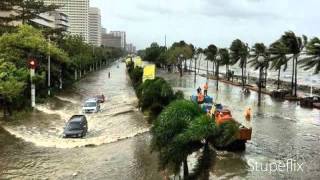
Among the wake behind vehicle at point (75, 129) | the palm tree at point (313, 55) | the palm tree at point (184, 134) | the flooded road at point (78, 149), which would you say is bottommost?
the flooded road at point (78, 149)

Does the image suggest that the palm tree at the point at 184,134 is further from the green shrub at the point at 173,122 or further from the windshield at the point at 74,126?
the windshield at the point at 74,126

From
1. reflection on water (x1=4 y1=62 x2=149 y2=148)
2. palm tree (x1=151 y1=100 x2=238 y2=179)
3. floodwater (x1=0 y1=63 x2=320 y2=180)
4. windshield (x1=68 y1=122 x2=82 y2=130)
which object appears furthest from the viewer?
windshield (x1=68 y1=122 x2=82 y2=130)

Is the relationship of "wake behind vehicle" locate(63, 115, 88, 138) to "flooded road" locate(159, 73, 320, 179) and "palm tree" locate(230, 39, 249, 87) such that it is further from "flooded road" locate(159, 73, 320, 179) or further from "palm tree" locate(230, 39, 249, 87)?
"palm tree" locate(230, 39, 249, 87)

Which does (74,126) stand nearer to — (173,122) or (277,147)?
→ (277,147)

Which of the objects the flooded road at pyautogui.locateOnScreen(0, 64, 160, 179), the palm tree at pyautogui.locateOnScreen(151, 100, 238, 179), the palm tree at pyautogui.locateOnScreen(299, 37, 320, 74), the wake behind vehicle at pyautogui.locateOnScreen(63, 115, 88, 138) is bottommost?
the flooded road at pyautogui.locateOnScreen(0, 64, 160, 179)

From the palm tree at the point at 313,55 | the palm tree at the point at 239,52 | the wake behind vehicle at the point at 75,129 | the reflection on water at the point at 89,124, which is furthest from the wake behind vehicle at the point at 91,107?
the palm tree at the point at 239,52

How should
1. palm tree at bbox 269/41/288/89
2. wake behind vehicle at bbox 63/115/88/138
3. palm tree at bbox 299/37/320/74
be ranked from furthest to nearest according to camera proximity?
palm tree at bbox 269/41/288/89 → palm tree at bbox 299/37/320/74 → wake behind vehicle at bbox 63/115/88/138

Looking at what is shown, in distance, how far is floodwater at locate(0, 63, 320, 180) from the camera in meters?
23.2

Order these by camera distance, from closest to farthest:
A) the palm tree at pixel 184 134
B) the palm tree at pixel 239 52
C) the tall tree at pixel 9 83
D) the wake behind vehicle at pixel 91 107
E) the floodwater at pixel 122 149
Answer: the palm tree at pixel 184 134
the floodwater at pixel 122 149
the tall tree at pixel 9 83
the wake behind vehicle at pixel 91 107
the palm tree at pixel 239 52

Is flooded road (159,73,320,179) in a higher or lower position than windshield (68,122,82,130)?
lower

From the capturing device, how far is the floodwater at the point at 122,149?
76.3 feet

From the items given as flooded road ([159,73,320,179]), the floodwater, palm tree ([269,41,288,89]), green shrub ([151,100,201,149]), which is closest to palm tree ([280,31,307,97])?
palm tree ([269,41,288,89])

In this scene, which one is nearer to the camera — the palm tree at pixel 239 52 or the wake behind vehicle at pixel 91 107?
the wake behind vehicle at pixel 91 107

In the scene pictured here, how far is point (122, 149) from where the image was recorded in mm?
28844
